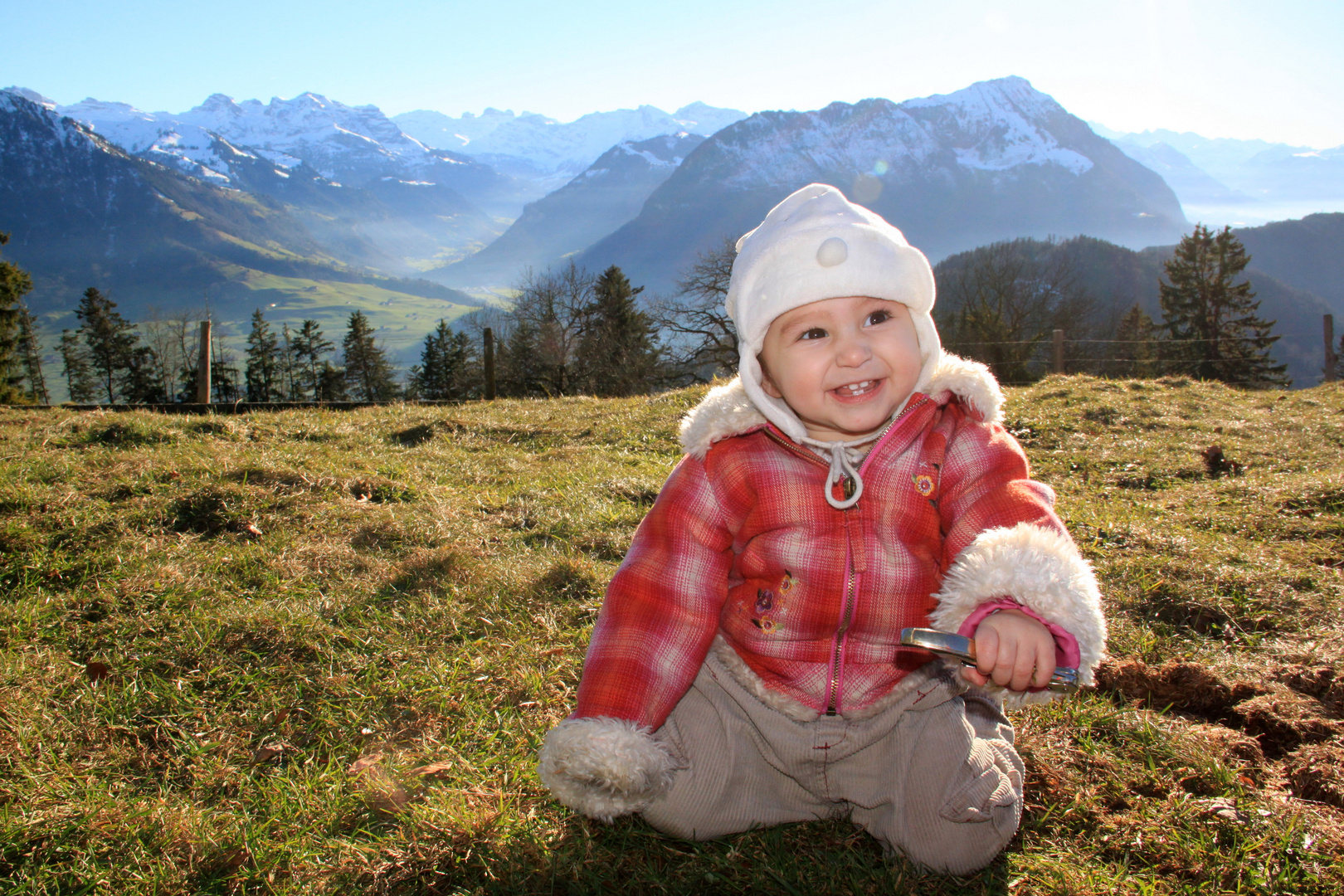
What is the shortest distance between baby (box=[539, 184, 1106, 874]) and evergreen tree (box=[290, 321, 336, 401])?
66.5 metres

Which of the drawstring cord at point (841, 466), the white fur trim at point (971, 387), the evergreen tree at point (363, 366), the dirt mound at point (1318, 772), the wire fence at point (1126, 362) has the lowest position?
the dirt mound at point (1318, 772)

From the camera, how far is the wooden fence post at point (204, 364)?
14273mm

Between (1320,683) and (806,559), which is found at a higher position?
(806,559)

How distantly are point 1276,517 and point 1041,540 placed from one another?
14.3ft

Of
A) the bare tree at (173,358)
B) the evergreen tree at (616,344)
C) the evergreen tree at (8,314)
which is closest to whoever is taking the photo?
the evergreen tree at (8,314)

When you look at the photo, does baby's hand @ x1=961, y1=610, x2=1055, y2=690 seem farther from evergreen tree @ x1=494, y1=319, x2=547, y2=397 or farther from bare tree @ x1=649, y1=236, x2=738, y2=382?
evergreen tree @ x1=494, y1=319, x2=547, y2=397

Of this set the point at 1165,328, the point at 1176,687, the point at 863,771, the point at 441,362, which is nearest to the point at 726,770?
the point at 863,771

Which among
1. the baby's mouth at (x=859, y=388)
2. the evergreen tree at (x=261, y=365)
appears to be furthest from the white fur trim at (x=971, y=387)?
the evergreen tree at (x=261, y=365)

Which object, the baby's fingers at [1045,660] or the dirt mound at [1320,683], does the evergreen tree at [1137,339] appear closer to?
the dirt mound at [1320,683]

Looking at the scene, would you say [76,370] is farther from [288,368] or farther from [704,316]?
[704,316]

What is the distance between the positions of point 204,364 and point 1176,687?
1693cm

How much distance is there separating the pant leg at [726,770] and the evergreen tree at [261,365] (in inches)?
2590

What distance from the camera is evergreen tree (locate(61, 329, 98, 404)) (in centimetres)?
5609

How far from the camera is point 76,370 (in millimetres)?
56344
